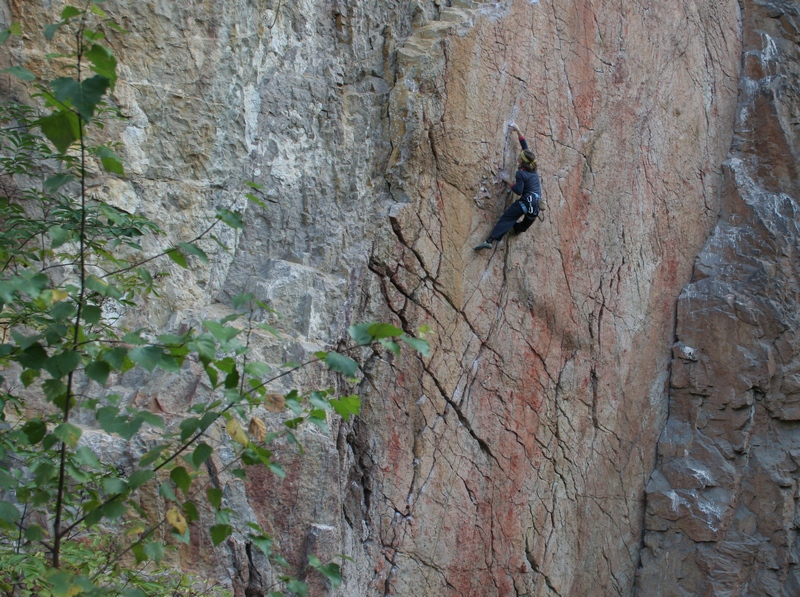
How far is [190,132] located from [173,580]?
11.9ft

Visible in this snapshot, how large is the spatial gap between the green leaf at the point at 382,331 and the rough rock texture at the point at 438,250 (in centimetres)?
356

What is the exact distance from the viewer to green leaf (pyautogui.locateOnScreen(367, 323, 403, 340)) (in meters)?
2.38

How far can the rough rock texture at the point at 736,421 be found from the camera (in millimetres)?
7793

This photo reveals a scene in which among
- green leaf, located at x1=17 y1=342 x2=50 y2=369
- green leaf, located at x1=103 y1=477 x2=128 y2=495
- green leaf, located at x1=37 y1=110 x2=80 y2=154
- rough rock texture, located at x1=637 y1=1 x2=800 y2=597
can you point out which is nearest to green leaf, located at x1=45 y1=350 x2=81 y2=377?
green leaf, located at x1=17 y1=342 x2=50 y2=369

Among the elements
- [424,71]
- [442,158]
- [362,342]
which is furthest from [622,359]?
[362,342]

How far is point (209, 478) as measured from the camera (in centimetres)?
549

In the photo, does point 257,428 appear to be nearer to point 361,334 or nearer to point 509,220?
point 361,334

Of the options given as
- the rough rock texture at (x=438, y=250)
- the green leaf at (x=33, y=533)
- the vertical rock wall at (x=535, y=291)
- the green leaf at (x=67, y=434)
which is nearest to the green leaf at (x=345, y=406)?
the green leaf at (x=67, y=434)

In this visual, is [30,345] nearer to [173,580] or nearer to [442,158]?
[173,580]

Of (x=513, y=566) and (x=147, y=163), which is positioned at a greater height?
(x=147, y=163)

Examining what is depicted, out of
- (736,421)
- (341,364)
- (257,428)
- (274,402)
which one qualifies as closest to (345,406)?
(341,364)

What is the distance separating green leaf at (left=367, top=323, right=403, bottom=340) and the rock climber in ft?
15.5

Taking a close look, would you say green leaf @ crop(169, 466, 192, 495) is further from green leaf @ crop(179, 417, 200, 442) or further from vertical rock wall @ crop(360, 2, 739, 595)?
vertical rock wall @ crop(360, 2, 739, 595)

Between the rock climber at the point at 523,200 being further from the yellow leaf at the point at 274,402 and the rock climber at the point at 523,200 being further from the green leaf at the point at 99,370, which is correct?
the green leaf at the point at 99,370
